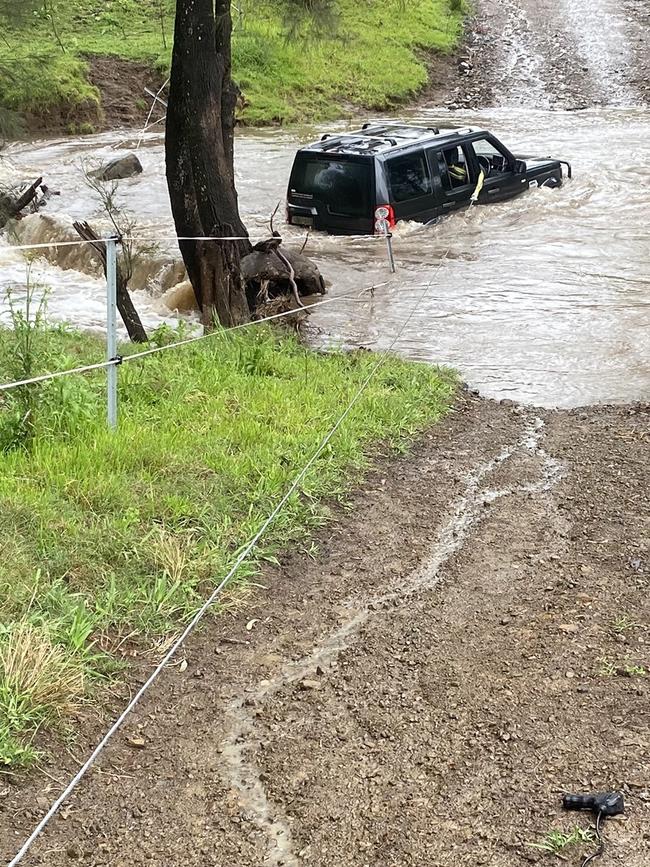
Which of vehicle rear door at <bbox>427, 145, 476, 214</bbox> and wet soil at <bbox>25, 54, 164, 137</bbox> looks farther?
wet soil at <bbox>25, 54, 164, 137</bbox>

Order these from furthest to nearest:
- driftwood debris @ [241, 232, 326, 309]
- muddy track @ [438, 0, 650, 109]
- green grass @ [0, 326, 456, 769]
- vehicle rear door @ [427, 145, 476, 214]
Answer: muddy track @ [438, 0, 650, 109] < vehicle rear door @ [427, 145, 476, 214] < driftwood debris @ [241, 232, 326, 309] < green grass @ [0, 326, 456, 769]

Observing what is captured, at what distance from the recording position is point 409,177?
14.1 metres

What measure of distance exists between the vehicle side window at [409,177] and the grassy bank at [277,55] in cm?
1312

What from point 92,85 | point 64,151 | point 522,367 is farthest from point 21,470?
point 92,85

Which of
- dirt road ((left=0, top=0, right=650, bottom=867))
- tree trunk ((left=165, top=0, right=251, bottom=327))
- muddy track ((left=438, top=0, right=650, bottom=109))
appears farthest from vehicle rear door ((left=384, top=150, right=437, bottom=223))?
muddy track ((left=438, top=0, right=650, bottom=109))

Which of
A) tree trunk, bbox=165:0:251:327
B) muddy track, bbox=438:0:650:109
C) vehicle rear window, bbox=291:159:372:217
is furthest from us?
muddy track, bbox=438:0:650:109

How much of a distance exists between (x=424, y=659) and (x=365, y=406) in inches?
136

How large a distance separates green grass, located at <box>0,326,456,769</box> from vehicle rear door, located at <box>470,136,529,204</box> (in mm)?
7708

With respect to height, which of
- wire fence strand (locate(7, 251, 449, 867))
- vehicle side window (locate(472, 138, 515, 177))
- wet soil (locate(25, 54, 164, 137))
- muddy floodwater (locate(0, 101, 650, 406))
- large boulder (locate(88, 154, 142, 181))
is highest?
wet soil (locate(25, 54, 164, 137))

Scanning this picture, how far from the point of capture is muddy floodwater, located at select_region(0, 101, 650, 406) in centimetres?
1105

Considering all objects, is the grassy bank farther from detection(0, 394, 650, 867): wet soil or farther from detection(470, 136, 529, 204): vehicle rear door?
detection(0, 394, 650, 867): wet soil

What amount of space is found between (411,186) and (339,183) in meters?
1.05

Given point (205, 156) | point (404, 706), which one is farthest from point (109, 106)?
point (404, 706)

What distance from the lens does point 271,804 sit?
3758 millimetres
